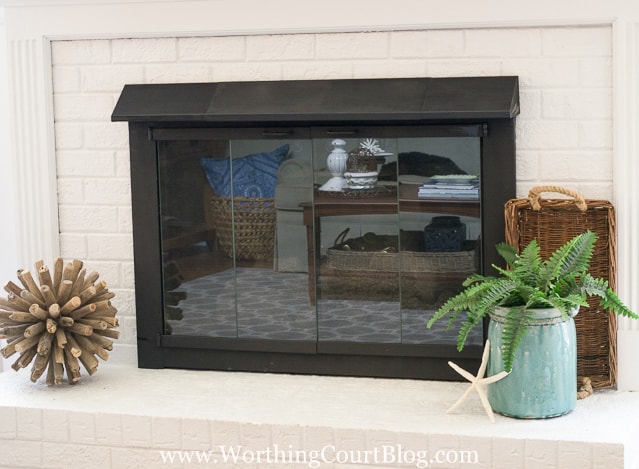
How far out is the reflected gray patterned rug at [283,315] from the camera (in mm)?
3193

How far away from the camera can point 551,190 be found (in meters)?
3.01

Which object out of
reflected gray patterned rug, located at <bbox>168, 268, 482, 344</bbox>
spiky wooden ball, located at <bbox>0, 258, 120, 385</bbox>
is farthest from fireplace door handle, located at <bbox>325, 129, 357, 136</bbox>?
spiky wooden ball, located at <bbox>0, 258, 120, 385</bbox>

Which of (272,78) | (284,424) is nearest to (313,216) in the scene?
(272,78)

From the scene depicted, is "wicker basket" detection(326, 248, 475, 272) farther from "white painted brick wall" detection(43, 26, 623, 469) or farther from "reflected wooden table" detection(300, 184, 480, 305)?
"white painted brick wall" detection(43, 26, 623, 469)

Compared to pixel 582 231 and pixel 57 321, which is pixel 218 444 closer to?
pixel 57 321

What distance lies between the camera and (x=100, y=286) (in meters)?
3.18

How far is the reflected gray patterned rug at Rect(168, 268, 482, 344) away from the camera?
319 centimetres

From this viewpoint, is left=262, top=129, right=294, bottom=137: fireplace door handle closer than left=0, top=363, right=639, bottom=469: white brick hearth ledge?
No

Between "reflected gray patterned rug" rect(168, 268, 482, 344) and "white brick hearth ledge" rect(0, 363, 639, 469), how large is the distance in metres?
0.13

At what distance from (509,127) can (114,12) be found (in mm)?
1245

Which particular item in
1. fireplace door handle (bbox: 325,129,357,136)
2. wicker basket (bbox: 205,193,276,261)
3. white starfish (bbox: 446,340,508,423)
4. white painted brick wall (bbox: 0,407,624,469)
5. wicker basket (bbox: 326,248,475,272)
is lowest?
white painted brick wall (bbox: 0,407,624,469)

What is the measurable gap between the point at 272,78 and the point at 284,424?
104 cm

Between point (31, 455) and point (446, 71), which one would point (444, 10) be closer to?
point (446, 71)

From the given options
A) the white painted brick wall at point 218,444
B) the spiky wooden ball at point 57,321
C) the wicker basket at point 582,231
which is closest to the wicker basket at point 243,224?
the spiky wooden ball at point 57,321
